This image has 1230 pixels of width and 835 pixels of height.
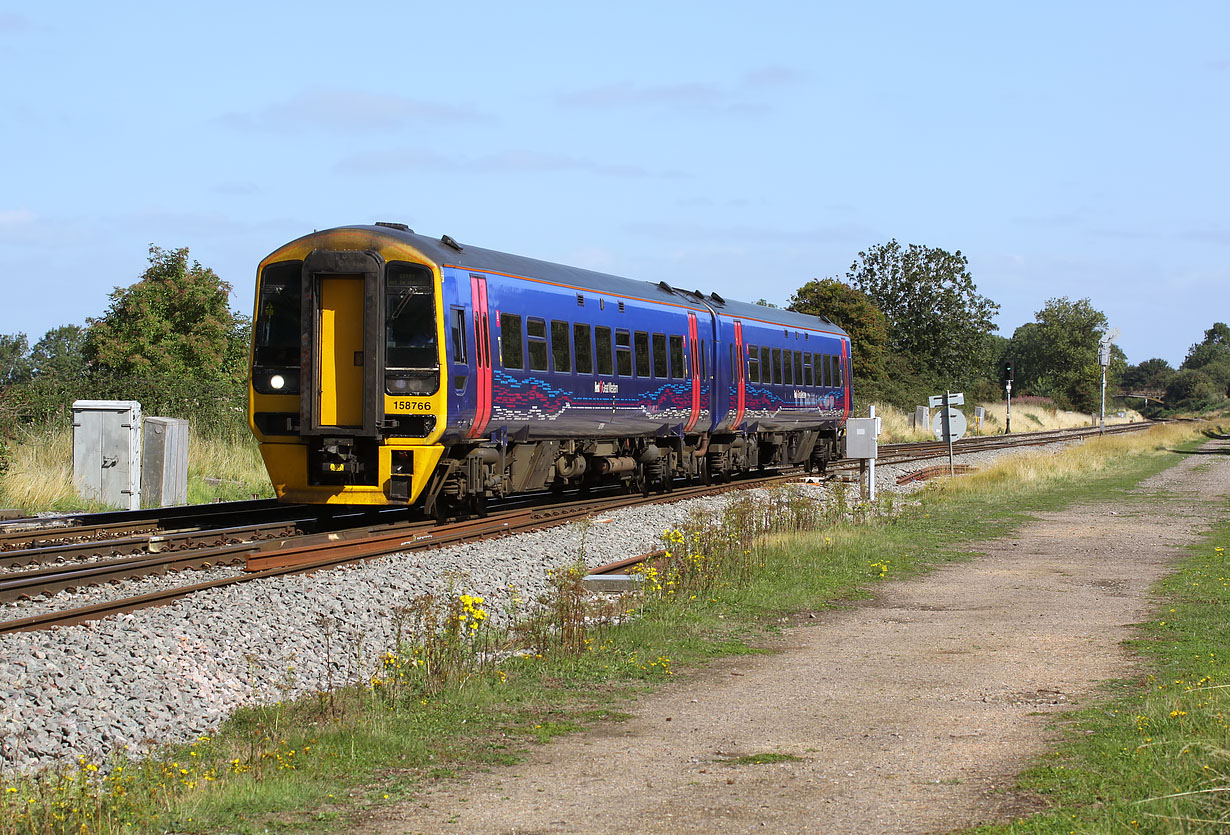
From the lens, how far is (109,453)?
20.2m

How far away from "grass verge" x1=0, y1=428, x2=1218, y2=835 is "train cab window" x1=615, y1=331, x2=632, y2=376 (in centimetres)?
565

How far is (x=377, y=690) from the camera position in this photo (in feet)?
27.0

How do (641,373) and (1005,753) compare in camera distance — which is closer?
(1005,753)

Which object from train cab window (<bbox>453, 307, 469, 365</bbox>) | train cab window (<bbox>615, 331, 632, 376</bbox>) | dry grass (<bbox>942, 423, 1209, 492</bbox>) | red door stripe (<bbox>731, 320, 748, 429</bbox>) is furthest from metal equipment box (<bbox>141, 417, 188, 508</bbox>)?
dry grass (<bbox>942, 423, 1209, 492</bbox>)

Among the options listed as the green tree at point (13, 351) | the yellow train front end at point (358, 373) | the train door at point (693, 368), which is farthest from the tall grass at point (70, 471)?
the green tree at point (13, 351)

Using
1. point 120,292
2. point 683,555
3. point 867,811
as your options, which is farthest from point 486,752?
point 120,292

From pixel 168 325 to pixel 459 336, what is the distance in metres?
30.2

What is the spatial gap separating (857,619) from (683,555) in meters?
2.40

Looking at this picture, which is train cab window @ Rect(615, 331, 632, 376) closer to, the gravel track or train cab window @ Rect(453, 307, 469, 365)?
train cab window @ Rect(453, 307, 469, 365)

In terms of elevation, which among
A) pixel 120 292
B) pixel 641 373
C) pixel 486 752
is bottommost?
pixel 486 752

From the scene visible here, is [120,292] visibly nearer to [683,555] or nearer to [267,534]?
[267,534]

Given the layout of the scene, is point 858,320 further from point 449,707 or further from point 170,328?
point 449,707

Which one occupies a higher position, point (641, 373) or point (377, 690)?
point (641, 373)

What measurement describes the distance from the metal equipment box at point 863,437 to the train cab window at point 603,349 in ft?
16.5
